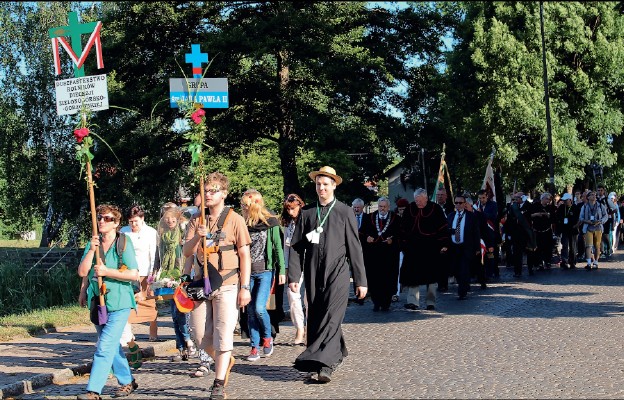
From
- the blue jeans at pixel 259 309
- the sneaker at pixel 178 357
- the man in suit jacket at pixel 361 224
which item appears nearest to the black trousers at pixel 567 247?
the man in suit jacket at pixel 361 224

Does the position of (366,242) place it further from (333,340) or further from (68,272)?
(68,272)

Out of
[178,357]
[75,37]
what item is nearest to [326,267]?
[178,357]

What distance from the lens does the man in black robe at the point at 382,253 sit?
14938mm

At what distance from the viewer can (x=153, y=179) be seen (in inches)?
1282

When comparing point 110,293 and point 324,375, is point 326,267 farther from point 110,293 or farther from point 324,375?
point 110,293

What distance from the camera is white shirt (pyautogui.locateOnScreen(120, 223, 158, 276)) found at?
36.2 feet

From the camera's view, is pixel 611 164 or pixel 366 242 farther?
pixel 611 164

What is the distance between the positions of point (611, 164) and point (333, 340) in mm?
37523

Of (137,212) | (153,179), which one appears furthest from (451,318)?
(153,179)

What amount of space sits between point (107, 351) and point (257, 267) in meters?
2.95

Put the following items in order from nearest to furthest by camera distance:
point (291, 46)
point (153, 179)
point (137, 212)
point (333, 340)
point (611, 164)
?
point (333, 340), point (137, 212), point (291, 46), point (153, 179), point (611, 164)

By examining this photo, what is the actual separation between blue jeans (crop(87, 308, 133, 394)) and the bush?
35.1 ft

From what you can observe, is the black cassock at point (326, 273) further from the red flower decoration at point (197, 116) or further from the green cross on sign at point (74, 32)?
the green cross on sign at point (74, 32)

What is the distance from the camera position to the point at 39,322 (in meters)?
13.6
